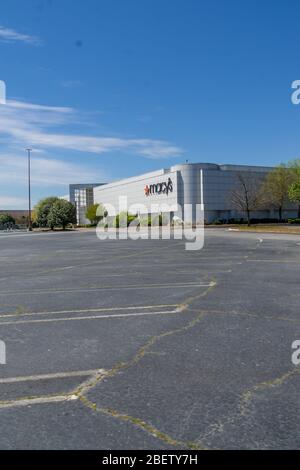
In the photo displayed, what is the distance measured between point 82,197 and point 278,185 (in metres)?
80.8

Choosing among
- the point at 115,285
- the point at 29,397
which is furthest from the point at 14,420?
the point at 115,285

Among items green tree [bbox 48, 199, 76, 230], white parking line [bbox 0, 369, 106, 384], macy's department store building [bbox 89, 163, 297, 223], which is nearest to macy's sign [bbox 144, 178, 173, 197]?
macy's department store building [bbox 89, 163, 297, 223]

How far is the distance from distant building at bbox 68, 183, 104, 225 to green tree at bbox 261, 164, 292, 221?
7000cm

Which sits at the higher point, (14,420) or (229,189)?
(229,189)

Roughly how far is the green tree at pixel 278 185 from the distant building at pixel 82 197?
7000 centimetres

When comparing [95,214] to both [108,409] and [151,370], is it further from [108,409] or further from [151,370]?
[108,409]

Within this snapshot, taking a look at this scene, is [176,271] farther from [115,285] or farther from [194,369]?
[194,369]

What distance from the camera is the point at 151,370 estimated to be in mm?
4797

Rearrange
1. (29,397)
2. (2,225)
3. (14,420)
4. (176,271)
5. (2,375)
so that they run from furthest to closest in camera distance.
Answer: (2,225) < (176,271) < (2,375) < (29,397) < (14,420)

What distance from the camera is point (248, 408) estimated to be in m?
3.85

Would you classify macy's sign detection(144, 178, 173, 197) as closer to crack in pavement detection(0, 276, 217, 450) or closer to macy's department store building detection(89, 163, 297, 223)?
macy's department store building detection(89, 163, 297, 223)

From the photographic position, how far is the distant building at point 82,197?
138 m
